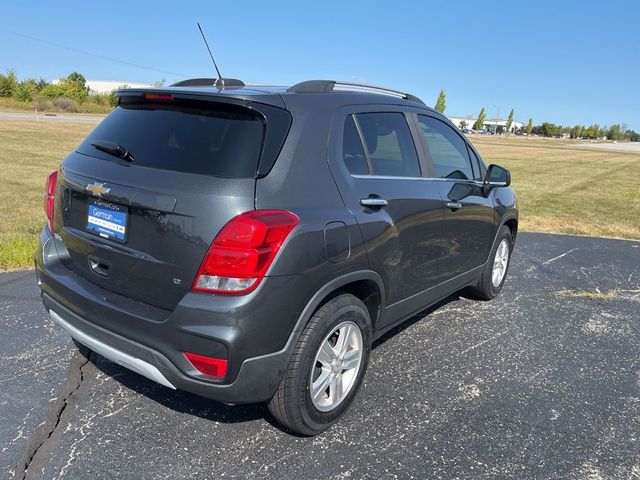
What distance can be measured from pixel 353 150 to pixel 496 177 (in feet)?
6.83

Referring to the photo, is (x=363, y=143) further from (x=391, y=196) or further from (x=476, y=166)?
(x=476, y=166)

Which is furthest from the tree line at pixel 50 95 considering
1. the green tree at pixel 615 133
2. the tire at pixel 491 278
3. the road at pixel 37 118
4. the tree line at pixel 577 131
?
the green tree at pixel 615 133

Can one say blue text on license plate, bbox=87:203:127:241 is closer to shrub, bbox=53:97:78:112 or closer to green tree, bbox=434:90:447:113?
shrub, bbox=53:97:78:112

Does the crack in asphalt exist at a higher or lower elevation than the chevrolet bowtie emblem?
lower

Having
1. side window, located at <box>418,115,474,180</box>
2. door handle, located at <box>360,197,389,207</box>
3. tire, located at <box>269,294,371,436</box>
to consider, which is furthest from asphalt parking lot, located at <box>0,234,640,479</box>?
side window, located at <box>418,115,474,180</box>

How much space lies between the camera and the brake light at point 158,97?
8.86 ft

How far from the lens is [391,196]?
3.07 meters

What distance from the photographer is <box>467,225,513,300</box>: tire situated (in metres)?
4.80

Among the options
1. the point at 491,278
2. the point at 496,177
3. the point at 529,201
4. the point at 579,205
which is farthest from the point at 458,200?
the point at 579,205

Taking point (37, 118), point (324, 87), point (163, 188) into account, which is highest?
point (324, 87)

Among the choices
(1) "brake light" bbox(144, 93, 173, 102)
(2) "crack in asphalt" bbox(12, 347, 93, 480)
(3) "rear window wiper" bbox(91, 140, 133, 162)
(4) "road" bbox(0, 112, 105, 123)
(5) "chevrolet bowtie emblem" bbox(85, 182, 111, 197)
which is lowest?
(2) "crack in asphalt" bbox(12, 347, 93, 480)

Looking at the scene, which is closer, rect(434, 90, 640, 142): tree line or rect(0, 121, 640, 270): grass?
rect(0, 121, 640, 270): grass

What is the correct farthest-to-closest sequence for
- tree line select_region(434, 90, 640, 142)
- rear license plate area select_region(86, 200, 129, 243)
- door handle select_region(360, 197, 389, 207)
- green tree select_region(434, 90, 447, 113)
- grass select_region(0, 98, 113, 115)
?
tree line select_region(434, 90, 640, 142), green tree select_region(434, 90, 447, 113), grass select_region(0, 98, 113, 115), door handle select_region(360, 197, 389, 207), rear license plate area select_region(86, 200, 129, 243)

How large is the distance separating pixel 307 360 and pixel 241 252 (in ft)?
2.21
